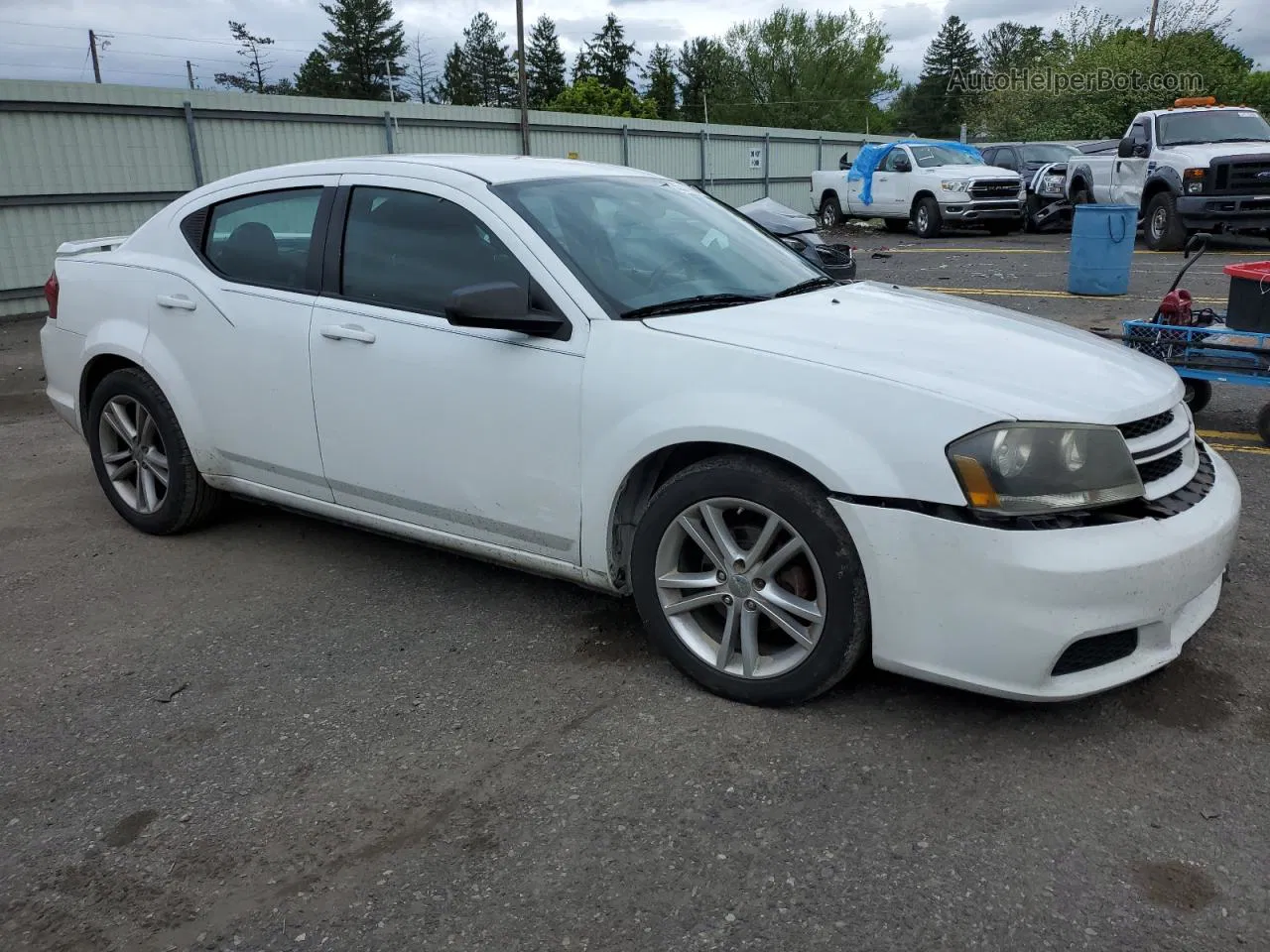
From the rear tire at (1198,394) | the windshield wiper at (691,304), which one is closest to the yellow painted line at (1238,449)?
the rear tire at (1198,394)

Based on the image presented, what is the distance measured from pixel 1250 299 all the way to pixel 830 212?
18.9 meters

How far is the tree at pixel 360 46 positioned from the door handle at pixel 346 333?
78992 millimetres

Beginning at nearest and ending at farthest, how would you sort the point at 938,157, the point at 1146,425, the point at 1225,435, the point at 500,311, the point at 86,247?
the point at 1146,425 < the point at 500,311 < the point at 86,247 < the point at 1225,435 < the point at 938,157

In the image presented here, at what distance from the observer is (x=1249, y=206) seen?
14859 mm

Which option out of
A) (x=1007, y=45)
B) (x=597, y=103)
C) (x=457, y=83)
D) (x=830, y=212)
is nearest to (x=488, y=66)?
(x=457, y=83)

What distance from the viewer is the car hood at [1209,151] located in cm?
1516

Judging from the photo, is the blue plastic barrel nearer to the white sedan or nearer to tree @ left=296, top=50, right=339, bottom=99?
the white sedan

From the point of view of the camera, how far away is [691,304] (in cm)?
352

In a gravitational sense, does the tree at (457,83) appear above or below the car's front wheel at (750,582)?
above

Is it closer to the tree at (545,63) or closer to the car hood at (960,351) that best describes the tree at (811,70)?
the tree at (545,63)

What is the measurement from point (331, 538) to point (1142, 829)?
351 centimetres

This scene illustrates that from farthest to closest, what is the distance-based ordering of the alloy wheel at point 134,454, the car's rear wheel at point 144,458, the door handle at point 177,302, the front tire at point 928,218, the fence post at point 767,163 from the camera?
the fence post at point 767,163 < the front tire at point 928,218 < the alloy wheel at point 134,454 < the car's rear wheel at point 144,458 < the door handle at point 177,302

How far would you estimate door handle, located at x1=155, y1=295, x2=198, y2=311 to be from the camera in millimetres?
4387

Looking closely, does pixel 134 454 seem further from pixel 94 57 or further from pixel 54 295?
pixel 94 57
